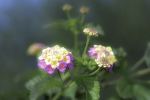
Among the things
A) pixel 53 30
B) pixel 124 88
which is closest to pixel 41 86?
pixel 124 88

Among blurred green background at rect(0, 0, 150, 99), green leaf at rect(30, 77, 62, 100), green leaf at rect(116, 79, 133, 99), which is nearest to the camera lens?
green leaf at rect(30, 77, 62, 100)

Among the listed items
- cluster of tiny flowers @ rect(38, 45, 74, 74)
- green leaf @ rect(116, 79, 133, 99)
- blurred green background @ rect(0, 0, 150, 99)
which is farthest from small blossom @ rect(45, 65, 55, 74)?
blurred green background @ rect(0, 0, 150, 99)

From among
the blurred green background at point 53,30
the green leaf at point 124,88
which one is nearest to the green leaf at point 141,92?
the green leaf at point 124,88

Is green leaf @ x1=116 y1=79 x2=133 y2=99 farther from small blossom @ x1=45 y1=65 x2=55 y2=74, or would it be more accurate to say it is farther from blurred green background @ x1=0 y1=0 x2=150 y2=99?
blurred green background @ x1=0 y1=0 x2=150 y2=99

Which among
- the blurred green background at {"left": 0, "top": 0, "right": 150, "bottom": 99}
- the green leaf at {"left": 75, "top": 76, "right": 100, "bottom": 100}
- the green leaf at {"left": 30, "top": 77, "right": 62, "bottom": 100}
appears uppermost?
the blurred green background at {"left": 0, "top": 0, "right": 150, "bottom": 99}

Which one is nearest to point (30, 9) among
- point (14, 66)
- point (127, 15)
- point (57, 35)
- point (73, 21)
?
point (57, 35)

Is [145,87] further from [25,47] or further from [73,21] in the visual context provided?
[25,47]

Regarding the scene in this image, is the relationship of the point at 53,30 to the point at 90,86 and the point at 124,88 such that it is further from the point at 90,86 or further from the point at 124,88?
the point at 90,86
